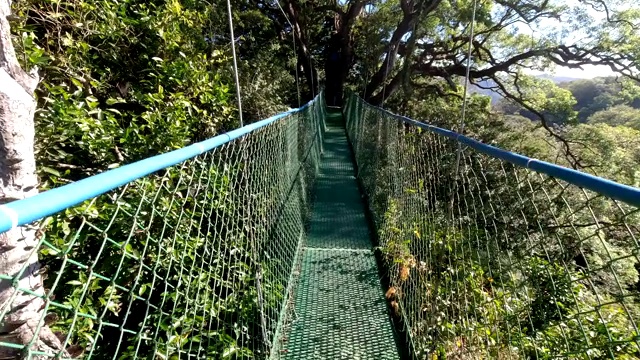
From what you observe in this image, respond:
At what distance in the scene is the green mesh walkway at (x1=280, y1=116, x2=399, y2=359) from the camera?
216 centimetres

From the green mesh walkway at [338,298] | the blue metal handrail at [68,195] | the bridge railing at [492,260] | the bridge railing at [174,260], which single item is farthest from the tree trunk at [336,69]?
the blue metal handrail at [68,195]

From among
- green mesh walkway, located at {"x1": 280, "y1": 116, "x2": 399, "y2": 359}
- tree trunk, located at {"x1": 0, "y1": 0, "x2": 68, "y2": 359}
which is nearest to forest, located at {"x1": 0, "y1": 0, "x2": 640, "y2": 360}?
tree trunk, located at {"x1": 0, "y1": 0, "x2": 68, "y2": 359}

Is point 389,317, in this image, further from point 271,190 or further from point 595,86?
point 595,86

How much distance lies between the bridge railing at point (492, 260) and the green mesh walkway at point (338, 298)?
0.72 ft

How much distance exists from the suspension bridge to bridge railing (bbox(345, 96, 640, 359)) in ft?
0.05

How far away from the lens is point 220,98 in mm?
3092

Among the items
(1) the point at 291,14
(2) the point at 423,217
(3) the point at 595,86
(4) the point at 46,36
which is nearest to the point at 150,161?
(2) the point at 423,217

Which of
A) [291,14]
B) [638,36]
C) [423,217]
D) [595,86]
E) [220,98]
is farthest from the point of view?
[595,86]

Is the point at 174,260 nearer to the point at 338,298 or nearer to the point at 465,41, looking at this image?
the point at 338,298

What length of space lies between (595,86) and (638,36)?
48733mm

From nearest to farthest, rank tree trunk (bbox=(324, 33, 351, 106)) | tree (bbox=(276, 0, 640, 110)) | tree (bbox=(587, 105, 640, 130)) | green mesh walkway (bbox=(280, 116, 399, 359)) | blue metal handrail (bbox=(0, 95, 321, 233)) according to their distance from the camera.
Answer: blue metal handrail (bbox=(0, 95, 321, 233)), green mesh walkway (bbox=(280, 116, 399, 359)), tree (bbox=(276, 0, 640, 110)), tree trunk (bbox=(324, 33, 351, 106)), tree (bbox=(587, 105, 640, 130))

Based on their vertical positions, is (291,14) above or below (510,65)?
above

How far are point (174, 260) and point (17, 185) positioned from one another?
2.49 feet

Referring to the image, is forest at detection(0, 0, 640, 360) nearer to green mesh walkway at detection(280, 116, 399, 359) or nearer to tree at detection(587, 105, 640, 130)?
green mesh walkway at detection(280, 116, 399, 359)
